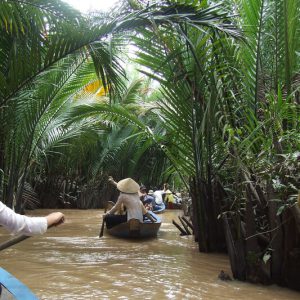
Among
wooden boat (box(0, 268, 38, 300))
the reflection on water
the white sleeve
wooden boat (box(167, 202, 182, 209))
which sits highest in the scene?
wooden boat (box(167, 202, 182, 209))

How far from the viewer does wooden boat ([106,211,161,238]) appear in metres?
7.53

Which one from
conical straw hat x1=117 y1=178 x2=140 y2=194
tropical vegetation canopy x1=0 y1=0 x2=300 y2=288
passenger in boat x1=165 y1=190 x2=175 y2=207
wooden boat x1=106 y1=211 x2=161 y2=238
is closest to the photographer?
tropical vegetation canopy x1=0 y1=0 x2=300 y2=288

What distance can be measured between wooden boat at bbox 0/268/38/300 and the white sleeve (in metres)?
0.45

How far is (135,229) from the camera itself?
7.57m

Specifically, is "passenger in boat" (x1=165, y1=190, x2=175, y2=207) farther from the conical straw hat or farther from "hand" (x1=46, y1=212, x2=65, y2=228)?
"hand" (x1=46, y1=212, x2=65, y2=228)

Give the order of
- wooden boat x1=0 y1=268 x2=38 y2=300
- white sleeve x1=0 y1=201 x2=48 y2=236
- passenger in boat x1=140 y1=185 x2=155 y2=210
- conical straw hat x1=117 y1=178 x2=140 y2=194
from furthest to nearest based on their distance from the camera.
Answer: passenger in boat x1=140 y1=185 x2=155 y2=210 < conical straw hat x1=117 y1=178 x2=140 y2=194 < wooden boat x1=0 y1=268 x2=38 y2=300 < white sleeve x1=0 y1=201 x2=48 y2=236

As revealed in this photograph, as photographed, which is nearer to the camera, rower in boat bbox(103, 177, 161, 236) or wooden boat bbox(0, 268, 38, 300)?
wooden boat bbox(0, 268, 38, 300)

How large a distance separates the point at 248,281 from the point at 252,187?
0.98 m

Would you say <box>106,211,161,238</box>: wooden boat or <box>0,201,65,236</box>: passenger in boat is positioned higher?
<box>0,201,65,236</box>: passenger in boat

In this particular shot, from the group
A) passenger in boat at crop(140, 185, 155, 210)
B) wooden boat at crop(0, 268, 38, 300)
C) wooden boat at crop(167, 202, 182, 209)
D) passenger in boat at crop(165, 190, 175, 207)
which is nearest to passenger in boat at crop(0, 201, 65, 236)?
wooden boat at crop(0, 268, 38, 300)

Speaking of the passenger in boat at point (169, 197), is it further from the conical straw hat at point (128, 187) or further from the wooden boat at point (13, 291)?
the wooden boat at point (13, 291)

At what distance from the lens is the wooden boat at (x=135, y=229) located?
753cm

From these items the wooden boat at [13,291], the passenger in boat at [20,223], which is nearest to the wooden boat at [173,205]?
the wooden boat at [13,291]

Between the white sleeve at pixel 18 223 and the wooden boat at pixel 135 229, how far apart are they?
18.4 ft
